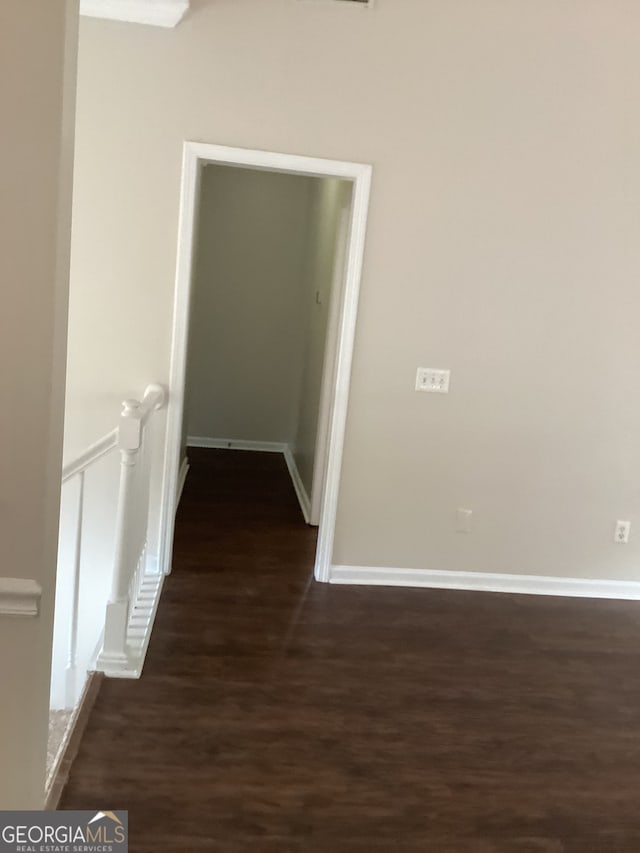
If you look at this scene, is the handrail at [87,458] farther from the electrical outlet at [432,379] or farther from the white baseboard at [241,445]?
the white baseboard at [241,445]

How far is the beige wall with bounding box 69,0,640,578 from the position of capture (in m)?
2.96

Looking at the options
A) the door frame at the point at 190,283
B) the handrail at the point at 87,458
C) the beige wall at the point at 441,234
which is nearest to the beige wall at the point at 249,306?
the door frame at the point at 190,283

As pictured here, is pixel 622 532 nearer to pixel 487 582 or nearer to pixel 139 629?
pixel 487 582

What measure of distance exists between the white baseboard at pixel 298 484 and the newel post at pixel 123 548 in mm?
1892

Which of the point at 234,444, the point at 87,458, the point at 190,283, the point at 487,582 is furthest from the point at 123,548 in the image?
the point at 234,444

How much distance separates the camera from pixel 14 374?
1.22 metres

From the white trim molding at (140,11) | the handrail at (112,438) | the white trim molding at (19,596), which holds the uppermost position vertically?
the white trim molding at (140,11)

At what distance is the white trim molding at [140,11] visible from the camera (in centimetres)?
275

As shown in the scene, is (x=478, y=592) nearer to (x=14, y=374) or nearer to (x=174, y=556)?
(x=174, y=556)

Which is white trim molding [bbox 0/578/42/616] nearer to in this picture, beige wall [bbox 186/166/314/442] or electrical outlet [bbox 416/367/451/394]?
electrical outlet [bbox 416/367/451/394]

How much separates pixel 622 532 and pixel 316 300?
2.65 m

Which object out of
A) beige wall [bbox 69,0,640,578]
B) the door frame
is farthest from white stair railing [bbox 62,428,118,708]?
beige wall [bbox 69,0,640,578]

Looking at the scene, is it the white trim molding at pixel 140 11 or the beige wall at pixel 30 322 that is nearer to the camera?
the beige wall at pixel 30 322

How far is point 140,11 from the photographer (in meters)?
2.79
